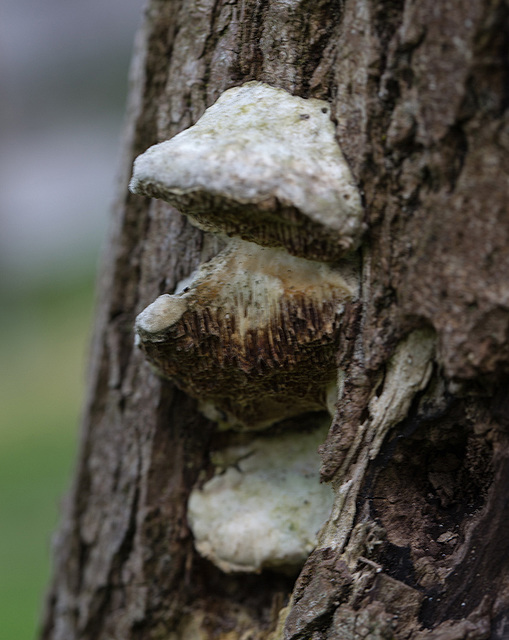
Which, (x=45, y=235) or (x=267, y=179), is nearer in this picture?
(x=267, y=179)

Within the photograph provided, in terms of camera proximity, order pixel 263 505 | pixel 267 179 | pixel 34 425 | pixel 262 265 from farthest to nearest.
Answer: pixel 34 425 → pixel 263 505 → pixel 262 265 → pixel 267 179

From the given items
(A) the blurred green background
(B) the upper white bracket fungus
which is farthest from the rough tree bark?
(A) the blurred green background

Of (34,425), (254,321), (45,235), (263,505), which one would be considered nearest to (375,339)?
(254,321)

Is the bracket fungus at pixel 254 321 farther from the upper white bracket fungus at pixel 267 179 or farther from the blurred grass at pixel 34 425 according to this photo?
the blurred grass at pixel 34 425

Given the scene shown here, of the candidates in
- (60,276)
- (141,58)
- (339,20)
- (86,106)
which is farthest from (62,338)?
(339,20)

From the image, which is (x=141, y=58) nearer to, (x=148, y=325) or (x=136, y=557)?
(x=148, y=325)

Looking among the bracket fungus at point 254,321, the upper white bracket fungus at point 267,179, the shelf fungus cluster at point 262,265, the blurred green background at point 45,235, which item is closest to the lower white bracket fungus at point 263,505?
the shelf fungus cluster at point 262,265

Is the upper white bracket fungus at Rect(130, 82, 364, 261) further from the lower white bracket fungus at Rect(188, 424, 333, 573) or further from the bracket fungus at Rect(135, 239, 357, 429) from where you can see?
the lower white bracket fungus at Rect(188, 424, 333, 573)

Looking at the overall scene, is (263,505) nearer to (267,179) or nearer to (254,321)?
(254,321)
